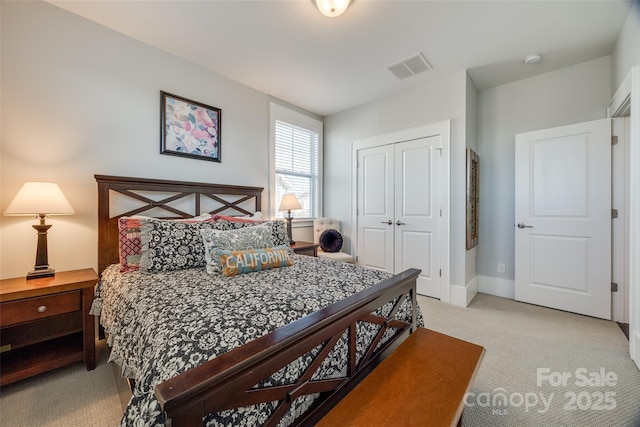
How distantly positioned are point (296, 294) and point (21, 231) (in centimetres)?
213

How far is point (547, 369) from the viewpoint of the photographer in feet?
5.83

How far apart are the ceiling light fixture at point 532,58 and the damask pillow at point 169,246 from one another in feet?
11.9

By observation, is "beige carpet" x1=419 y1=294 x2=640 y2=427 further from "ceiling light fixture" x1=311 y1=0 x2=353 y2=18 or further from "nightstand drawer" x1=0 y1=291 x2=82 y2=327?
"ceiling light fixture" x1=311 y1=0 x2=353 y2=18

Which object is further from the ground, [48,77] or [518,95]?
[518,95]

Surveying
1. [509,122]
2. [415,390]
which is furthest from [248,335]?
[509,122]

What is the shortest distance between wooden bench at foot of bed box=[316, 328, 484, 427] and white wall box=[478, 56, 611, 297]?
2.52m

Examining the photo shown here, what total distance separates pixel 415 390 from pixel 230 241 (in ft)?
4.81

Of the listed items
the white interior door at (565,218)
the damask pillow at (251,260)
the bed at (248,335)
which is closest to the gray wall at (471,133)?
the white interior door at (565,218)

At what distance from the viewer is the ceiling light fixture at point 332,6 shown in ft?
6.16

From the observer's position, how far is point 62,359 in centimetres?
169

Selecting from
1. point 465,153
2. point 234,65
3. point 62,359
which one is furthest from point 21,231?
point 465,153

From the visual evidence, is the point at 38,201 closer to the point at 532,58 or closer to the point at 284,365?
the point at 284,365

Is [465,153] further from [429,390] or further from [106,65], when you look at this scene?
[106,65]

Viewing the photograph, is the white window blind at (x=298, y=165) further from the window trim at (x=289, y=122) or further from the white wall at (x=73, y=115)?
the white wall at (x=73, y=115)
